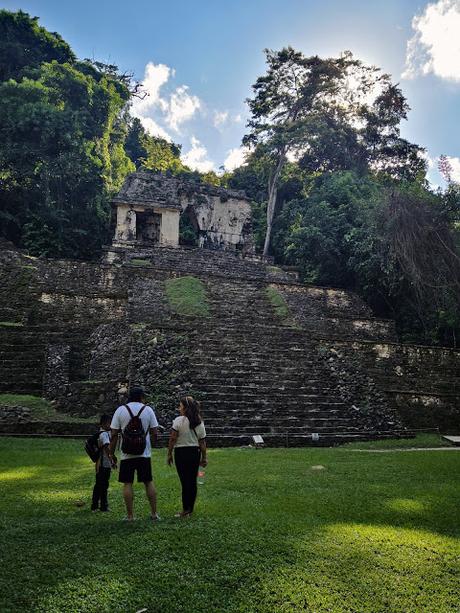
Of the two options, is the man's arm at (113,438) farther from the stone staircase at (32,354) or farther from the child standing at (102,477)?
the stone staircase at (32,354)

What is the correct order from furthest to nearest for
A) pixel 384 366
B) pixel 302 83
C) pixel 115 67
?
1. pixel 115 67
2. pixel 302 83
3. pixel 384 366

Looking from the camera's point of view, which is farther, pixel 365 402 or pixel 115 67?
pixel 115 67

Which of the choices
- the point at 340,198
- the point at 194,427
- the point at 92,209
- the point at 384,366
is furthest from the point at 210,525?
the point at 92,209

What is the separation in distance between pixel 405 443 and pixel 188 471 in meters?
6.91

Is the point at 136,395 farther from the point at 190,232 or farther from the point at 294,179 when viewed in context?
the point at 294,179

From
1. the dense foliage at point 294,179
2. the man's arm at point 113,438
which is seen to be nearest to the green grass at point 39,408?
the man's arm at point 113,438

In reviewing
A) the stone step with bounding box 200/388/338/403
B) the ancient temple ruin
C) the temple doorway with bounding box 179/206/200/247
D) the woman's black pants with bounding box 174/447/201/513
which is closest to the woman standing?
the woman's black pants with bounding box 174/447/201/513

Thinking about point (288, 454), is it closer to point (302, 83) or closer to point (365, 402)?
point (365, 402)

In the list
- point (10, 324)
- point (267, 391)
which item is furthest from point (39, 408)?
point (267, 391)

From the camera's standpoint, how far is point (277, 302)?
16.8m

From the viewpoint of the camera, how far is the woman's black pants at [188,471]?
435 centimetres

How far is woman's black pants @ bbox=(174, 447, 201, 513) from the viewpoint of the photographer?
435cm

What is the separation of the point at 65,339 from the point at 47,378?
166cm

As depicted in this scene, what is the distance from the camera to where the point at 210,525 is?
411cm
